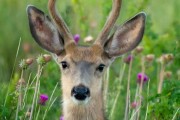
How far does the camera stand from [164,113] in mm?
8180

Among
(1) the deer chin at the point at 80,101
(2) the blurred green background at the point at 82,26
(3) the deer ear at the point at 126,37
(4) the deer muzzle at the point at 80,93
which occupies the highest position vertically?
(2) the blurred green background at the point at 82,26

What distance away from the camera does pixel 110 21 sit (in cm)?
880

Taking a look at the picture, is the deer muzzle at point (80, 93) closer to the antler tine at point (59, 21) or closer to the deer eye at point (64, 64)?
the deer eye at point (64, 64)

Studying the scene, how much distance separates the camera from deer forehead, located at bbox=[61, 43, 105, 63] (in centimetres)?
877

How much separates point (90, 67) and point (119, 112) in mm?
1905

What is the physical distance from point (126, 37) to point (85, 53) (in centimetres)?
57

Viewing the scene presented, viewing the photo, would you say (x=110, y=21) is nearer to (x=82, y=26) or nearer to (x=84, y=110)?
(x=84, y=110)

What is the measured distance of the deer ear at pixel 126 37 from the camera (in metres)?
Result: 9.08

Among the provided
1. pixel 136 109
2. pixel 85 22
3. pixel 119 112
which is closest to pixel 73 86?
pixel 136 109

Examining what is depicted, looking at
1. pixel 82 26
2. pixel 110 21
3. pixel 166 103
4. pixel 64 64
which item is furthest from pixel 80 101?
pixel 82 26

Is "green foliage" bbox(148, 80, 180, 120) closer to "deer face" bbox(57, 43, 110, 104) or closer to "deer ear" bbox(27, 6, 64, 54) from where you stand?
"deer face" bbox(57, 43, 110, 104)

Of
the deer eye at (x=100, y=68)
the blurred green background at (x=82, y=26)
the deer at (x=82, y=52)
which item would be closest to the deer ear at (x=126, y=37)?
the deer at (x=82, y=52)

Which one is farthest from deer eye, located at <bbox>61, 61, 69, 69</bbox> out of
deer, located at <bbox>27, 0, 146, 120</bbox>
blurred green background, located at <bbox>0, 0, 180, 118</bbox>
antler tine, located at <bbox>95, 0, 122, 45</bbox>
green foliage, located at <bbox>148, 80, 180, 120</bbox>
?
green foliage, located at <bbox>148, 80, 180, 120</bbox>

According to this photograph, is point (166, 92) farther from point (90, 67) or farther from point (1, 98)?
point (1, 98)
